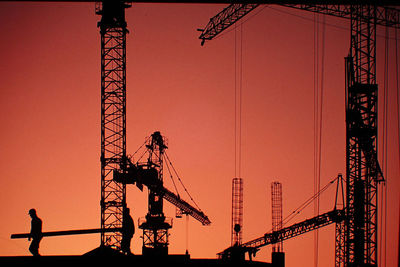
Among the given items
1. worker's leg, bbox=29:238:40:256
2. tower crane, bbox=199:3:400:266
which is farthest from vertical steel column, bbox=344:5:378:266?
worker's leg, bbox=29:238:40:256

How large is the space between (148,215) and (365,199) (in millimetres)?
18363

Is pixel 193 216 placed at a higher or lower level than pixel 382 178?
lower

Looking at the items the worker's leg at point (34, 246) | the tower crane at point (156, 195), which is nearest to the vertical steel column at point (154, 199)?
the tower crane at point (156, 195)

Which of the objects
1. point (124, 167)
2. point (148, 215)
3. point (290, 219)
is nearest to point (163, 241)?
point (148, 215)

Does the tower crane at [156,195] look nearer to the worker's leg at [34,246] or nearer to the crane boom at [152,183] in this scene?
the crane boom at [152,183]

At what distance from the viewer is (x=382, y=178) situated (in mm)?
30547

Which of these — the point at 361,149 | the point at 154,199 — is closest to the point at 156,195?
the point at 154,199

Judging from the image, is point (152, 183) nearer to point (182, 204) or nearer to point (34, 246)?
point (182, 204)

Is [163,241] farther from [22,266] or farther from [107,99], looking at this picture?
[22,266]

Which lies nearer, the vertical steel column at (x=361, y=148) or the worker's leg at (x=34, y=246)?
the worker's leg at (x=34, y=246)

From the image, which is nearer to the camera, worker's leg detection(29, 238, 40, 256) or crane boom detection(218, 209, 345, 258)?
worker's leg detection(29, 238, 40, 256)

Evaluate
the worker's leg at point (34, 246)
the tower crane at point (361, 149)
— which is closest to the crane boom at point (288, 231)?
the tower crane at point (361, 149)

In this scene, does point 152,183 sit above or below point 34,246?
above

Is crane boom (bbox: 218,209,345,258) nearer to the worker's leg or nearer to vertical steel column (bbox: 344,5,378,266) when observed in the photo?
vertical steel column (bbox: 344,5,378,266)
